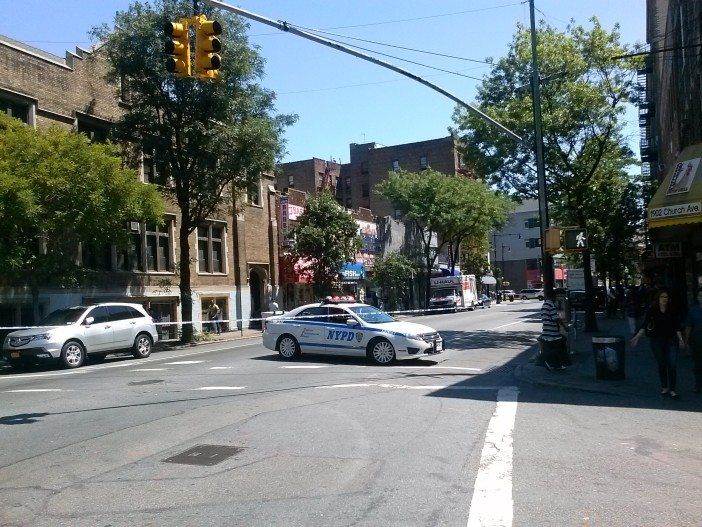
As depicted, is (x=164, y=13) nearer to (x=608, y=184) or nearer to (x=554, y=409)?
(x=608, y=184)

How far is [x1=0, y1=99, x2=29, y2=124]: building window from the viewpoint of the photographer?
80.4 feet

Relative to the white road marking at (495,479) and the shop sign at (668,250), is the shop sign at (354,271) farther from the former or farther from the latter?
the white road marking at (495,479)

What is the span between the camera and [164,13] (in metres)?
25.7

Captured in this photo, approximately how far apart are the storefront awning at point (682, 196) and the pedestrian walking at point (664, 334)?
15.8ft

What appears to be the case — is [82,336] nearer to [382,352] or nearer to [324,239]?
[382,352]

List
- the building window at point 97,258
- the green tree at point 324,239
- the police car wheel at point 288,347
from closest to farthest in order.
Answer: the police car wheel at point 288,347
the building window at point 97,258
the green tree at point 324,239

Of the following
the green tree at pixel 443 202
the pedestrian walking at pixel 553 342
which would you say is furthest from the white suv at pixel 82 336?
the green tree at pixel 443 202

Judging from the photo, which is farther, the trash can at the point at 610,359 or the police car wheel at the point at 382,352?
the police car wheel at the point at 382,352

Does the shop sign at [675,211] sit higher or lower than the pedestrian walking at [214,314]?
higher

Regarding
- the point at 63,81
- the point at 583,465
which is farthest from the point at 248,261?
the point at 583,465

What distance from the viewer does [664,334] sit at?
10664mm

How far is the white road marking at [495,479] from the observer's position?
17.8ft

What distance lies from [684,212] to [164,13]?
64.3ft

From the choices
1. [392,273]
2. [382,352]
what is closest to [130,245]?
[382,352]
